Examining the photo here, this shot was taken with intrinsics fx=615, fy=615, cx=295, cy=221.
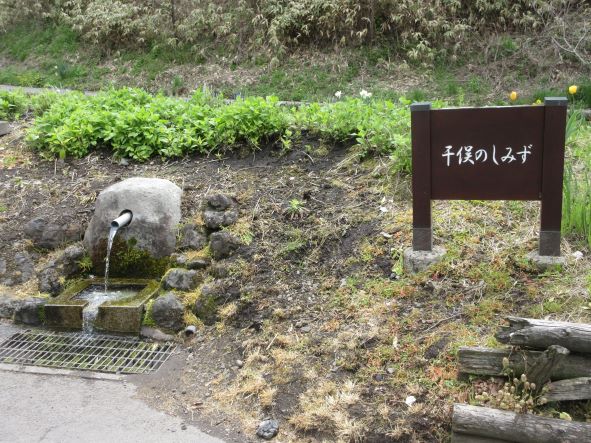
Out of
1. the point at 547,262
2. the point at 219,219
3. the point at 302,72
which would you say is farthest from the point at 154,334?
the point at 302,72

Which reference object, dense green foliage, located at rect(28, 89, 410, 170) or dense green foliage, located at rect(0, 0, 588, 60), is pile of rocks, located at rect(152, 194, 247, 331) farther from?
dense green foliage, located at rect(0, 0, 588, 60)

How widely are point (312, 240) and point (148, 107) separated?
9.83ft

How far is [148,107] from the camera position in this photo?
7043mm

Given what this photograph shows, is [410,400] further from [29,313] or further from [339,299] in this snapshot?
[29,313]

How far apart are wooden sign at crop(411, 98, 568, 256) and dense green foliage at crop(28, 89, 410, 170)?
4.72ft

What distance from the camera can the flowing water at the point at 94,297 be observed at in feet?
16.4

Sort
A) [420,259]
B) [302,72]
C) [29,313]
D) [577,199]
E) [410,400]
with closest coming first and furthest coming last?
[410,400]
[420,259]
[577,199]
[29,313]
[302,72]

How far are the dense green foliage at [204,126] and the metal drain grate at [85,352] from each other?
2360mm

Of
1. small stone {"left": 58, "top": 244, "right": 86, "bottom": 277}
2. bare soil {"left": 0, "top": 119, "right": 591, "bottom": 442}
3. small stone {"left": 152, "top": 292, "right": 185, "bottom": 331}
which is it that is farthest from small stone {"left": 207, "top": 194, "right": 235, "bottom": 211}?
small stone {"left": 58, "top": 244, "right": 86, "bottom": 277}

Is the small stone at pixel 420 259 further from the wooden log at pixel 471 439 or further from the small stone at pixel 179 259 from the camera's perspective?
the small stone at pixel 179 259

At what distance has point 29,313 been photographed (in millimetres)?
5168

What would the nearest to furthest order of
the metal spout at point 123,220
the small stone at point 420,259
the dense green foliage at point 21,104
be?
the small stone at point 420,259, the metal spout at point 123,220, the dense green foliage at point 21,104

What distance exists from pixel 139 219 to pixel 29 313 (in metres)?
1.20

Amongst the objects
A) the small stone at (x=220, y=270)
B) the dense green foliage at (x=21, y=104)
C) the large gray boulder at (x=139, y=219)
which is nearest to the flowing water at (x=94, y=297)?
the large gray boulder at (x=139, y=219)
